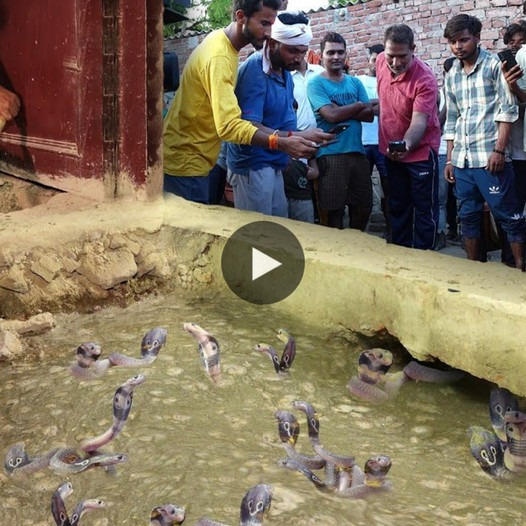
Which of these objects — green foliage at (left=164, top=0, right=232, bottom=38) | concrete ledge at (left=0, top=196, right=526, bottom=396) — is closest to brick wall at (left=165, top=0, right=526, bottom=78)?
concrete ledge at (left=0, top=196, right=526, bottom=396)

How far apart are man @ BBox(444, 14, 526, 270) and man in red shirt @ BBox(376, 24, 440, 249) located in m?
0.16

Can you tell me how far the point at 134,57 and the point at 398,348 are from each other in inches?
78.2

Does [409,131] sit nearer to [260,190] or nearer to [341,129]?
[341,129]

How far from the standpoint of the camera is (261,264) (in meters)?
3.65

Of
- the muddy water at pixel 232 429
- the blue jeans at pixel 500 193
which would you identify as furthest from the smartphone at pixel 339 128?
the muddy water at pixel 232 429

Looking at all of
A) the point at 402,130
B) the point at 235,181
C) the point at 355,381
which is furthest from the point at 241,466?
the point at 402,130

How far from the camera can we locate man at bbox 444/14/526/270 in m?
4.75

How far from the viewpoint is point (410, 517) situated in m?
2.21

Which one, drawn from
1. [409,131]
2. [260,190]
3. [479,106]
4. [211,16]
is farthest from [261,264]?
[211,16]

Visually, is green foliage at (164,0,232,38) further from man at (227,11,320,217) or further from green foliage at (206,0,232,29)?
man at (227,11,320,217)

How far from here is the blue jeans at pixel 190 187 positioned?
4.45 m

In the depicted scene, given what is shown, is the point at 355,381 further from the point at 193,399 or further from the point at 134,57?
the point at 134,57

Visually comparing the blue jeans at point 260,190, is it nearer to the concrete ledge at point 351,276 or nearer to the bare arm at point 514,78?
the concrete ledge at point 351,276

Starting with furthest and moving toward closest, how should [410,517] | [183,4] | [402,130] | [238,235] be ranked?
1. [183,4]
2. [402,130]
3. [238,235]
4. [410,517]
